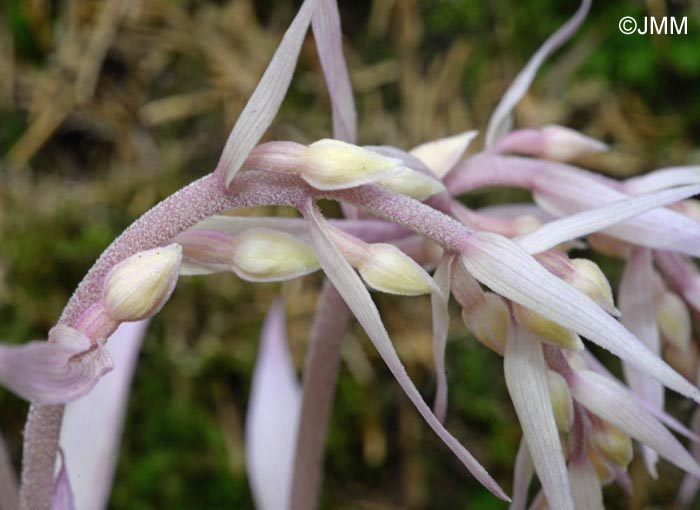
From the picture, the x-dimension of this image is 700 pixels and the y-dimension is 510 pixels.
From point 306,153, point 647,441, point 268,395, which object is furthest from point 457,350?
point 306,153

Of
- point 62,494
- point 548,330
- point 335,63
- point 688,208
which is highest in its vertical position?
point 335,63

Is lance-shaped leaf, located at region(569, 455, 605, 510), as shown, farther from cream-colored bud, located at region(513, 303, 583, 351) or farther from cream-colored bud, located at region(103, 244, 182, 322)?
cream-colored bud, located at region(103, 244, 182, 322)

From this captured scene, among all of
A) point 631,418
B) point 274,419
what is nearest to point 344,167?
point 631,418

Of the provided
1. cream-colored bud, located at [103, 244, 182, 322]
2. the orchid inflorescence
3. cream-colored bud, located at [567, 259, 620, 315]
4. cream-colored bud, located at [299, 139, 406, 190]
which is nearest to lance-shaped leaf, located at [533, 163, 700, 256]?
the orchid inflorescence

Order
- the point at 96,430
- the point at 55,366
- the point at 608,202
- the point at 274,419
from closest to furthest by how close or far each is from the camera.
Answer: the point at 55,366 → the point at 608,202 → the point at 96,430 → the point at 274,419

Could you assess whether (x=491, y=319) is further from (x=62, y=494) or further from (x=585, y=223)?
(x=62, y=494)

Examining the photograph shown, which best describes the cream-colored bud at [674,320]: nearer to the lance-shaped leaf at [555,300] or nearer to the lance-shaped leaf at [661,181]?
the lance-shaped leaf at [661,181]

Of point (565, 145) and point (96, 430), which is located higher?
point (565, 145)
